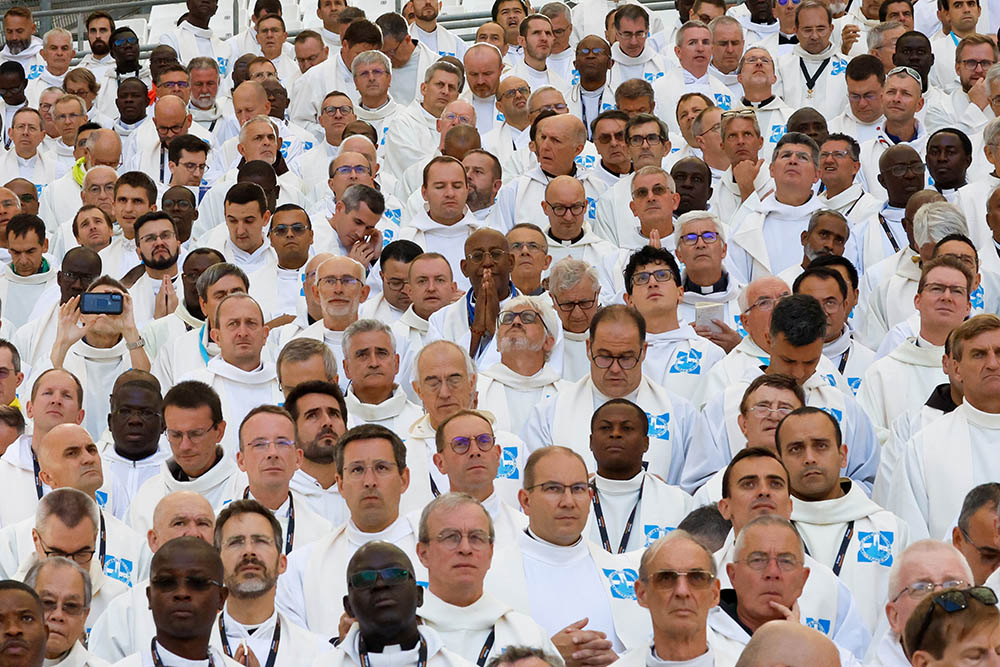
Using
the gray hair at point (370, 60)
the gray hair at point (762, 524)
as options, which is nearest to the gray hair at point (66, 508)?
the gray hair at point (762, 524)

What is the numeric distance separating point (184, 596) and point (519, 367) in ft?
11.8

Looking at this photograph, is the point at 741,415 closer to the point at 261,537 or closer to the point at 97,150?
the point at 261,537

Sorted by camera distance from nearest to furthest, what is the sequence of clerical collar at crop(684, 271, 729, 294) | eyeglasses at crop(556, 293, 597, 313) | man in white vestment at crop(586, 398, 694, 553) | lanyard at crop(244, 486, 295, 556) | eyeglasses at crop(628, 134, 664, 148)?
1. man in white vestment at crop(586, 398, 694, 553)
2. lanyard at crop(244, 486, 295, 556)
3. eyeglasses at crop(556, 293, 597, 313)
4. clerical collar at crop(684, 271, 729, 294)
5. eyeglasses at crop(628, 134, 664, 148)

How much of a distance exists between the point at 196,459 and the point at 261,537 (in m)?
1.67

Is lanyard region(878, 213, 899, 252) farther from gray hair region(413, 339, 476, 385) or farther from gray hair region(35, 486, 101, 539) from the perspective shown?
gray hair region(35, 486, 101, 539)

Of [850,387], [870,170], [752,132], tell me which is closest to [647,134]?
[752,132]

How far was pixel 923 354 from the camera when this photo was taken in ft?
31.9

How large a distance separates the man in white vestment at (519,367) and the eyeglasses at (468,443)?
151 centimetres

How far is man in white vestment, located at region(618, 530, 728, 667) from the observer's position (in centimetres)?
690

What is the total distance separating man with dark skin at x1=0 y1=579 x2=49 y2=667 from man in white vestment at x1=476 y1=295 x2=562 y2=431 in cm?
364

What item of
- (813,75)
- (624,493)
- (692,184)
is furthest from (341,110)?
(624,493)

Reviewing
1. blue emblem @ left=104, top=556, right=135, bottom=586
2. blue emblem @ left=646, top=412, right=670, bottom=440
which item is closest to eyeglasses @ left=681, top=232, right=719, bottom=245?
blue emblem @ left=646, top=412, right=670, bottom=440

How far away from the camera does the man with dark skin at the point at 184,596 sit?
22.5 feet

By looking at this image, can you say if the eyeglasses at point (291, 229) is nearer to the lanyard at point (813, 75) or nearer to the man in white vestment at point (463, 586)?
the man in white vestment at point (463, 586)
